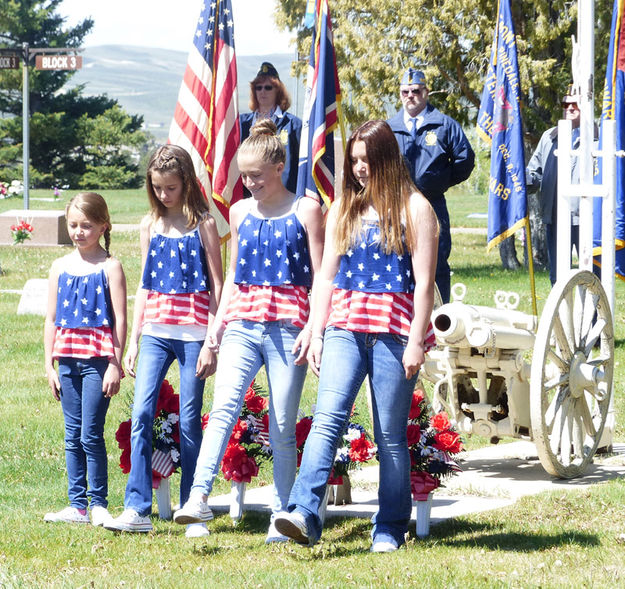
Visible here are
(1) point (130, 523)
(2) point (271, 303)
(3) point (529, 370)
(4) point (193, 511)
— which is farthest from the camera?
(3) point (529, 370)

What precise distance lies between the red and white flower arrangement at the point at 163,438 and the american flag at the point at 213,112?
61.9 inches

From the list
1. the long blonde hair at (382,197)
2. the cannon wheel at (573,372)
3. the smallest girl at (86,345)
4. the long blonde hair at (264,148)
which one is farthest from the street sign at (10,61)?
the long blonde hair at (382,197)

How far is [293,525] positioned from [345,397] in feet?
1.85

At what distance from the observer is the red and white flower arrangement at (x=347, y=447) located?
5719 mm

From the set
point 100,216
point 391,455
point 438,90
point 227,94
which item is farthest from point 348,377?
point 438,90

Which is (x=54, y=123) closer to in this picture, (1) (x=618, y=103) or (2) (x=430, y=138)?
(2) (x=430, y=138)

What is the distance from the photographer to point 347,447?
575cm

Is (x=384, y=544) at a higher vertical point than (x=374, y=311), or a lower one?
lower

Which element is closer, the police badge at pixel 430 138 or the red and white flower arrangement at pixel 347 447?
the red and white flower arrangement at pixel 347 447

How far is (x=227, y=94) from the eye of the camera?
7.55 metres

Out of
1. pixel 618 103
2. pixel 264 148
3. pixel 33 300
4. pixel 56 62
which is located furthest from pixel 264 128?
pixel 56 62

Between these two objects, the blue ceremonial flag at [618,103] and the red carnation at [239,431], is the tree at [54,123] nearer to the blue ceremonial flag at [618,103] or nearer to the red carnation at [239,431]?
the blue ceremonial flag at [618,103]

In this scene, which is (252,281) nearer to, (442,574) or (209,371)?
(209,371)

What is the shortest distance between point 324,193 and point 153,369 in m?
2.06
